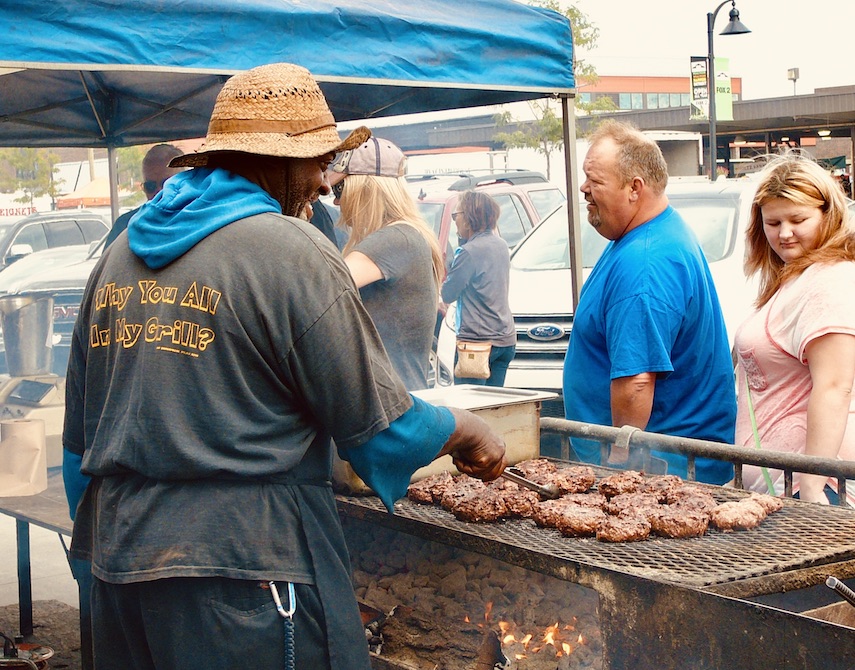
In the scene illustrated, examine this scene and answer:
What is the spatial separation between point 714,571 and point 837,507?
0.75 m

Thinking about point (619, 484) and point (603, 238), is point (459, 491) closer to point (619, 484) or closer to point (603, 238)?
point (619, 484)

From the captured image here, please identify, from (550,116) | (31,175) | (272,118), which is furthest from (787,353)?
(31,175)

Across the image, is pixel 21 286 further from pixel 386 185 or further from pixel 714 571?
pixel 714 571

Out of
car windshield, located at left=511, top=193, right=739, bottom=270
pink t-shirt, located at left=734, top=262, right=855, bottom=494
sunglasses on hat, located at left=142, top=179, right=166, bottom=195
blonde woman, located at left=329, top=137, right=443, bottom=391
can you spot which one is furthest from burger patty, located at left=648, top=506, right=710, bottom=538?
car windshield, located at left=511, top=193, right=739, bottom=270

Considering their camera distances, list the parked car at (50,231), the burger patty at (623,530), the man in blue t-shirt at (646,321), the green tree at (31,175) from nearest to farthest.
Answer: the burger patty at (623,530), the man in blue t-shirt at (646,321), the parked car at (50,231), the green tree at (31,175)

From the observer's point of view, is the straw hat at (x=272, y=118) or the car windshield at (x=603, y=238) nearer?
the straw hat at (x=272, y=118)

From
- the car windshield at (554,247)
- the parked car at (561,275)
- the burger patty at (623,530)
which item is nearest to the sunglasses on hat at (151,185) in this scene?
the parked car at (561,275)

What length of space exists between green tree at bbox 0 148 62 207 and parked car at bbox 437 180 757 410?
24.6 meters

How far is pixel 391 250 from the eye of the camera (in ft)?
13.4

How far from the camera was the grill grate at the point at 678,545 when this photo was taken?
2326 millimetres

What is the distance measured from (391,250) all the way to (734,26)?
17.2m

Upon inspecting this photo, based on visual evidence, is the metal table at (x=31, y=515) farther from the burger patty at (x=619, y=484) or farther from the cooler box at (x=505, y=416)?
the burger patty at (x=619, y=484)

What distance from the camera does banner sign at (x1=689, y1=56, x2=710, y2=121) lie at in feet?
63.3

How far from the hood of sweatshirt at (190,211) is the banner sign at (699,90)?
60.4 feet
